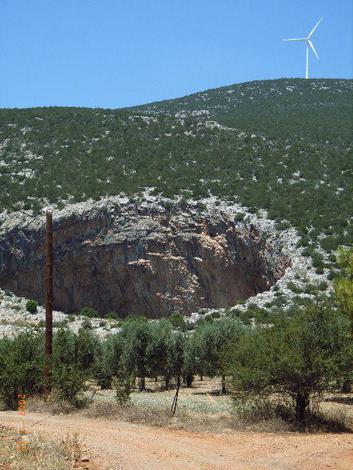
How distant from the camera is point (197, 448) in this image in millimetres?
12094

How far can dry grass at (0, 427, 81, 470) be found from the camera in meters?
9.71

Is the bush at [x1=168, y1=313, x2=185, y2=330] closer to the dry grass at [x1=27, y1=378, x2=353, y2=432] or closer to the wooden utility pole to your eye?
the wooden utility pole

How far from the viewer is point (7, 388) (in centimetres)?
1941

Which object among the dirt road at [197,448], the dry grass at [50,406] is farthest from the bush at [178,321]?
the dirt road at [197,448]

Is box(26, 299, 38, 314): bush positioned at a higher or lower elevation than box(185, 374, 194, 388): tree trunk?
higher

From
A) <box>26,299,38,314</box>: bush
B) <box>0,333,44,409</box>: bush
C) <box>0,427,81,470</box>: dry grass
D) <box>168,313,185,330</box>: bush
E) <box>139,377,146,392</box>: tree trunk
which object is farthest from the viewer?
<box>26,299,38,314</box>: bush

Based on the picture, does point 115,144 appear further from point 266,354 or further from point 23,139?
point 266,354

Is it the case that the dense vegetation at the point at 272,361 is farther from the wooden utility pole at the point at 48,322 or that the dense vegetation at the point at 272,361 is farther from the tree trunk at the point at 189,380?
the tree trunk at the point at 189,380

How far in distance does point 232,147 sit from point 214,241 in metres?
14.5

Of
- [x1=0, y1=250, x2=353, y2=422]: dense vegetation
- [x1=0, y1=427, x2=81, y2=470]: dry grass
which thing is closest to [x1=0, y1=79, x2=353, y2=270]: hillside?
[x1=0, y1=250, x2=353, y2=422]: dense vegetation

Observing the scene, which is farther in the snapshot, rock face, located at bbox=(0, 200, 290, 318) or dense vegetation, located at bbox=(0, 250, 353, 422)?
rock face, located at bbox=(0, 200, 290, 318)

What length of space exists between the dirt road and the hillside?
23.1 m

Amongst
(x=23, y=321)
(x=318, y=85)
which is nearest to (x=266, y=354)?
(x=23, y=321)

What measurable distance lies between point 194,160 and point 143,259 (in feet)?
44.2
